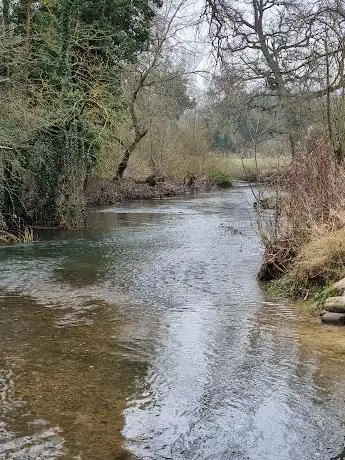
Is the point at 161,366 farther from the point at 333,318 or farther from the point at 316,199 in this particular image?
the point at 316,199

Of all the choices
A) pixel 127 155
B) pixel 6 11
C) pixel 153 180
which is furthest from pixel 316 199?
pixel 153 180

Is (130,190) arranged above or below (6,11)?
below

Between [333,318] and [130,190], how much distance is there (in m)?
24.0

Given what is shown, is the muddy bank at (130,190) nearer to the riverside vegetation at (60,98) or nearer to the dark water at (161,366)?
the riverside vegetation at (60,98)

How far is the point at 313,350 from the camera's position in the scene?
25.3ft

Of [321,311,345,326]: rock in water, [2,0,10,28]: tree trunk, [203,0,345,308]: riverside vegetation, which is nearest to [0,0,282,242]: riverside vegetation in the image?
[2,0,10,28]: tree trunk

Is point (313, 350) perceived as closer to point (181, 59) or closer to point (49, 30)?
point (49, 30)

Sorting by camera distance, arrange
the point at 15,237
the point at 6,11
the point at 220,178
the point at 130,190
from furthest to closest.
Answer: the point at 220,178, the point at 130,190, the point at 6,11, the point at 15,237

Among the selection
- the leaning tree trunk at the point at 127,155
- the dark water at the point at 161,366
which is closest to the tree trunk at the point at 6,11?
the dark water at the point at 161,366

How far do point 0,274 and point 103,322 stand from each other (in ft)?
15.2

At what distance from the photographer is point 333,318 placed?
29.6ft

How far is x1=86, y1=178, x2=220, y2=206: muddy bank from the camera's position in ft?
95.9

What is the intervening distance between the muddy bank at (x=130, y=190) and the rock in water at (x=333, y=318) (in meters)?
20.4

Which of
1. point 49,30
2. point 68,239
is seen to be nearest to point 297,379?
point 68,239
